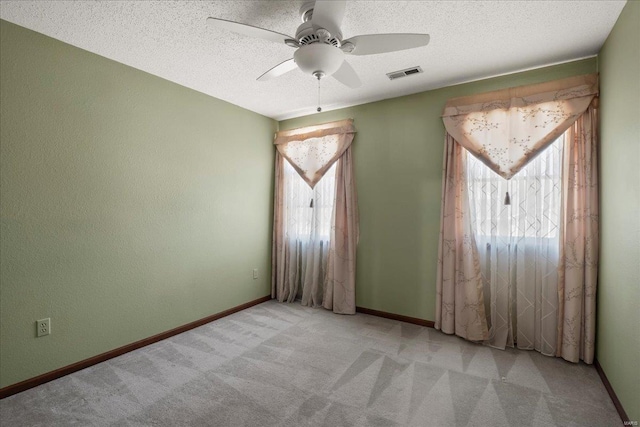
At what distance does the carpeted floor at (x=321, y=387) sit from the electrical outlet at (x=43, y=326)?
357 millimetres

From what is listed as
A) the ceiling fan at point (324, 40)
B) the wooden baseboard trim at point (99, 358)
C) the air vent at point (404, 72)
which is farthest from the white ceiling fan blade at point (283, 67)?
the wooden baseboard trim at point (99, 358)

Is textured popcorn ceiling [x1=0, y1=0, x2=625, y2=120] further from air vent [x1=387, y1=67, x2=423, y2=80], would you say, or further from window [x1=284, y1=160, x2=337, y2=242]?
window [x1=284, y1=160, x2=337, y2=242]

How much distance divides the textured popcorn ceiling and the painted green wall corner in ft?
1.25

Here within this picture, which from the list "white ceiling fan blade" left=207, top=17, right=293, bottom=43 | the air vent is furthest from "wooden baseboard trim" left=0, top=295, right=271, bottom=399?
the air vent

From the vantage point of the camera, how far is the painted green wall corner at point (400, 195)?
121 inches

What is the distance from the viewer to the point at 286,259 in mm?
3979

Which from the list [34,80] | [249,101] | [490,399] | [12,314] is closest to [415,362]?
[490,399]

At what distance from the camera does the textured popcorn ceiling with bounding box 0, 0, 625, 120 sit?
183cm

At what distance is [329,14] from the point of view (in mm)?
1526

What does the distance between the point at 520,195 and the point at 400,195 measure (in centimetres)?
108

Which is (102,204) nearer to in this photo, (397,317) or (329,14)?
(329,14)

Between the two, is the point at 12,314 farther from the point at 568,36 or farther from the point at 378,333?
the point at 568,36

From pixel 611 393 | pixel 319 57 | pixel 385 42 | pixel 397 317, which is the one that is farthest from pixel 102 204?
pixel 611 393

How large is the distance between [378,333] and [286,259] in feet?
5.09
